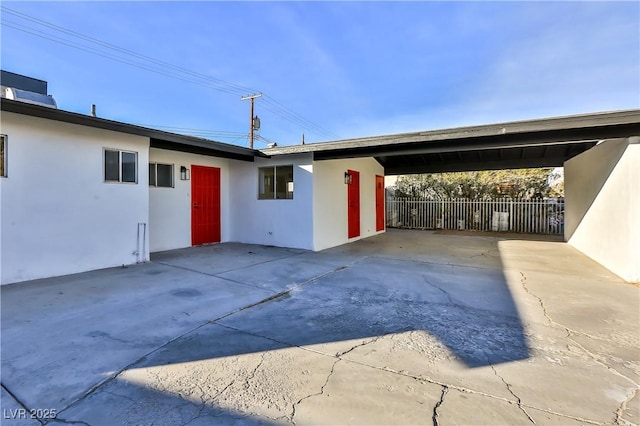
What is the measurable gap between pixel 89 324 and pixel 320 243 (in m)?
5.94

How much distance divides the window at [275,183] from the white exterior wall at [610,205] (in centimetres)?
735

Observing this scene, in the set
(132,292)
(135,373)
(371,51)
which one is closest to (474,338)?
(135,373)

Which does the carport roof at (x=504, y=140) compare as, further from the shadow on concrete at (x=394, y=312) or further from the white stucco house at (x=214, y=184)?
the shadow on concrete at (x=394, y=312)

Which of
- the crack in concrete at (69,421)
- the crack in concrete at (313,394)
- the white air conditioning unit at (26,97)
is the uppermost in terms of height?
the white air conditioning unit at (26,97)

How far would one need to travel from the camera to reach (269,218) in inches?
364

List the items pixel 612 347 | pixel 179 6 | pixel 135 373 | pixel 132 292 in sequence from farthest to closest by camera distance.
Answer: pixel 179 6 < pixel 132 292 < pixel 612 347 < pixel 135 373

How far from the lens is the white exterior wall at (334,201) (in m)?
8.54

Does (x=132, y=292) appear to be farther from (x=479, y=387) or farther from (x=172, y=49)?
(x=172, y=49)

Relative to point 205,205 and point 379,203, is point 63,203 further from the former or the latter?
point 379,203

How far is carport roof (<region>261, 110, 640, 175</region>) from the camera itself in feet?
16.7

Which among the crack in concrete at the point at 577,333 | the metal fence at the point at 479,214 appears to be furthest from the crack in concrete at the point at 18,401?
the metal fence at the point at 479,214

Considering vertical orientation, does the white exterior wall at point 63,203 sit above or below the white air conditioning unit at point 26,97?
below

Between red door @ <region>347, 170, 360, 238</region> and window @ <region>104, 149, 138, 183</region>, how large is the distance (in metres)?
6.36

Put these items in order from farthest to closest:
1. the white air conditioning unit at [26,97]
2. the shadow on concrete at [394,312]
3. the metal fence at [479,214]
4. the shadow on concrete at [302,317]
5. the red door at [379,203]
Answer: the metal fence at [479,214], the red door at [379,203], the white air conditioning unit at [26,97], the shadow on concrete at [394,312], the shadow on concrete at [302,317]
